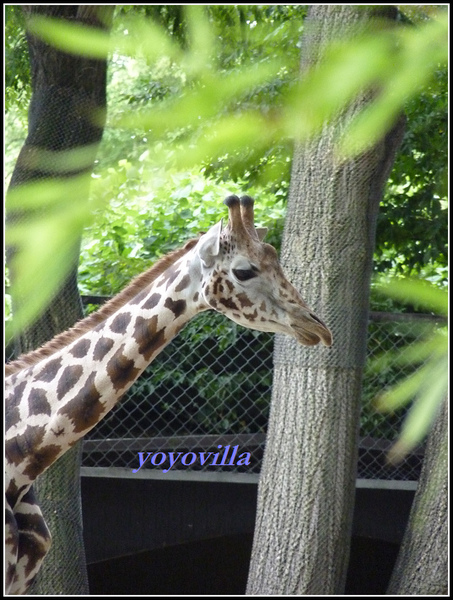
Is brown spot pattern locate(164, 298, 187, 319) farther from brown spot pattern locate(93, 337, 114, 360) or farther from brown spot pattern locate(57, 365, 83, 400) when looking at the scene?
brown spot pattern locate(57, 365, 83, 400)

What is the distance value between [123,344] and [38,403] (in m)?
0.29

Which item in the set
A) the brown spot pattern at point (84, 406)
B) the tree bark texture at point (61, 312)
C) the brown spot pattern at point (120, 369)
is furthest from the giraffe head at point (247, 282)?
the tree bark texture at point (61, 312)

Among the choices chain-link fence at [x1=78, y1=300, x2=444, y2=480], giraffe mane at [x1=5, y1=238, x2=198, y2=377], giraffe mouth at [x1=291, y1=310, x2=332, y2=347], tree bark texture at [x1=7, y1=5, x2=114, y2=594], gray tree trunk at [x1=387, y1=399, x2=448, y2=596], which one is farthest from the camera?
chain-link fence at [x1=78, y1=300, x2=444, y2=480]

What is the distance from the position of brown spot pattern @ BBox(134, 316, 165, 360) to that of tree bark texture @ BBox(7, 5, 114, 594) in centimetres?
115

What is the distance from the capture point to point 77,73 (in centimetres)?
329

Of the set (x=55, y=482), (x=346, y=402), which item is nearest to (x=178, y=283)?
(x=346, y=402)

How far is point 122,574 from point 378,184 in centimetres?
245

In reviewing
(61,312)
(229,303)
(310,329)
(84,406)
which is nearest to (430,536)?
(310,329)

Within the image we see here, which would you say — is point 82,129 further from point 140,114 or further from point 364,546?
point 364,546

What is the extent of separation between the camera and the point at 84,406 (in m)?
2.08

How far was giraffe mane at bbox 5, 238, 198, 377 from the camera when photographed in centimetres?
223

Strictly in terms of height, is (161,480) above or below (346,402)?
below

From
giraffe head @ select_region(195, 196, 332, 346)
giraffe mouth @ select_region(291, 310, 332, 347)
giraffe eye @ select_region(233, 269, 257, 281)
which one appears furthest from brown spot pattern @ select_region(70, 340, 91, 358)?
giraffe mouth @ select_region(291, 310, 332, 347)

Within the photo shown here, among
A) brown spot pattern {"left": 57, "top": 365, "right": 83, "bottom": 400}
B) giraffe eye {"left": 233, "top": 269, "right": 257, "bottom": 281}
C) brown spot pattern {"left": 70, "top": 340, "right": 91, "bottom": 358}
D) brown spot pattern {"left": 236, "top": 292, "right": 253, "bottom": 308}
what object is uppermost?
giraffe eye {"left": 233, "top": 269, "right": 257, "bottom": 281}
